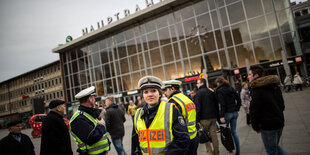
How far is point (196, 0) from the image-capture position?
21.9m

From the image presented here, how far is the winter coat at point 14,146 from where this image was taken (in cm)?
358

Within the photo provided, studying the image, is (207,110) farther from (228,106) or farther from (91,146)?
(91,146)

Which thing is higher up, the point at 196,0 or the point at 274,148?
the point at 196,0

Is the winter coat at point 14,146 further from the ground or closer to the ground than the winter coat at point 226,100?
closer to the ground

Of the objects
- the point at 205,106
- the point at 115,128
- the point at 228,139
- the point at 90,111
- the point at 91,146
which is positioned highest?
the point at 90,111

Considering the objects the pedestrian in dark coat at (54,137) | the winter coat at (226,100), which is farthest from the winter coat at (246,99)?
the pedestrian in dark coat at (54,137)

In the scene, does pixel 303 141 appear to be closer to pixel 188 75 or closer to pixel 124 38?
pixel 188 75

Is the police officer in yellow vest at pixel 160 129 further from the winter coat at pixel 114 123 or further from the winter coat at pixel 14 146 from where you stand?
the winter coat at pixel 14 146

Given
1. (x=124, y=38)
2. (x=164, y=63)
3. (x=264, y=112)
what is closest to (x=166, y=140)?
(x=264, y=112)

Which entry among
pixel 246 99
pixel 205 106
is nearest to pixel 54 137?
pixel 205 106

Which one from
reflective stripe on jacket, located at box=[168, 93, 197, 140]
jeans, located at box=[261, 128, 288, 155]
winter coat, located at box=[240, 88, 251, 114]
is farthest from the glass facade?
jeans, located at box=[261, 128, 288, 155]

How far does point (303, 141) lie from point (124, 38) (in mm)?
25753

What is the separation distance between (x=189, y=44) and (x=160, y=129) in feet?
71.3

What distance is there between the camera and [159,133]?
1.83 m
